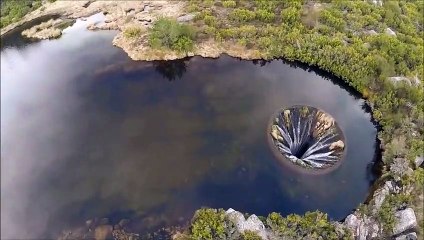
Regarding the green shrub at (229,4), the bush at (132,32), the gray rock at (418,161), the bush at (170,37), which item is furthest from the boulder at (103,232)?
the green shrub at (229,4)

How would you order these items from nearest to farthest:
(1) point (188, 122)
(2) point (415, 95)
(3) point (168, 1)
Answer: (1) point (188, 122)
(2) point (415, 95)
(3) point (168, 1)

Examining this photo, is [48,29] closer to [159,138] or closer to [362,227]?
[159,138]

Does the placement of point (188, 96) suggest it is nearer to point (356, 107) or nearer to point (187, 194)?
point (187, 194)

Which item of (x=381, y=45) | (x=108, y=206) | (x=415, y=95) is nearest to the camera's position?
(x=108, y=206)

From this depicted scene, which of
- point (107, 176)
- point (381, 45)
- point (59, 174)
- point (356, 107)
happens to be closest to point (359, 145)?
point (356, 107)

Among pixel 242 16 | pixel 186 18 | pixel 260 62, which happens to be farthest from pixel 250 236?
pixel 186 18

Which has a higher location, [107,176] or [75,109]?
[75,109]

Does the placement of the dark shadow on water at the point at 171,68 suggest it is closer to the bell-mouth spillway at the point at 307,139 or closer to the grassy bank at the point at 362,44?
the grassy bank at the point at 362,44
